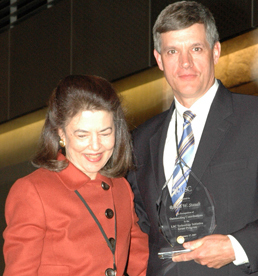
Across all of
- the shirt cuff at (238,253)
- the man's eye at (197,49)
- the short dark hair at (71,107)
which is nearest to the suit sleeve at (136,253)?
the short dark hair at (71,107)

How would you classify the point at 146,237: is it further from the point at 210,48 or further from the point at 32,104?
the point at 32,104

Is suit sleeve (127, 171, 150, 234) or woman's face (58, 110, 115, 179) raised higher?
woman's face (58, 110, 115, 179)

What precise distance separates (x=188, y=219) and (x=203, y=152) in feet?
1.18

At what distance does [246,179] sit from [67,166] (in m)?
0.73

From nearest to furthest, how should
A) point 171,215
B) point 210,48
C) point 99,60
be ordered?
point 171,215, point 210,48, point 99,60

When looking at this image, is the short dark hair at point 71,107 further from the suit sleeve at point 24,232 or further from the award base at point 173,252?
the award base at point 173,252

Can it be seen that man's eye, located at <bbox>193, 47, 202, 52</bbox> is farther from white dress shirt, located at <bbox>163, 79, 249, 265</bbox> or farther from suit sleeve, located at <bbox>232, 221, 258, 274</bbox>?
suit sleeve, located at <bbox>232, 221, 258, 274</bbox>

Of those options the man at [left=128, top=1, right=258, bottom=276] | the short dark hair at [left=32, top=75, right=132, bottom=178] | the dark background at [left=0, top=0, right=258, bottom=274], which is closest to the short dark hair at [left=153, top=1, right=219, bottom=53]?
the man at [left=128, top=1, right=258, bottom=276]

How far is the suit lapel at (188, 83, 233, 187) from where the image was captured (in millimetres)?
2062

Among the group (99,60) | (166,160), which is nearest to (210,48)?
(166,160)

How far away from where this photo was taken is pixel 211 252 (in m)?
1.82

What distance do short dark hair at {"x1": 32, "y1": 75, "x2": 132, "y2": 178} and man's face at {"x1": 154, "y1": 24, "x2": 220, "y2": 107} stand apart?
0.35 meters

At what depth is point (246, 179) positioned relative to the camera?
200 centimetres

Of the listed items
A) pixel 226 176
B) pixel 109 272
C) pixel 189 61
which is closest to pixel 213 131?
pixel 226 176
